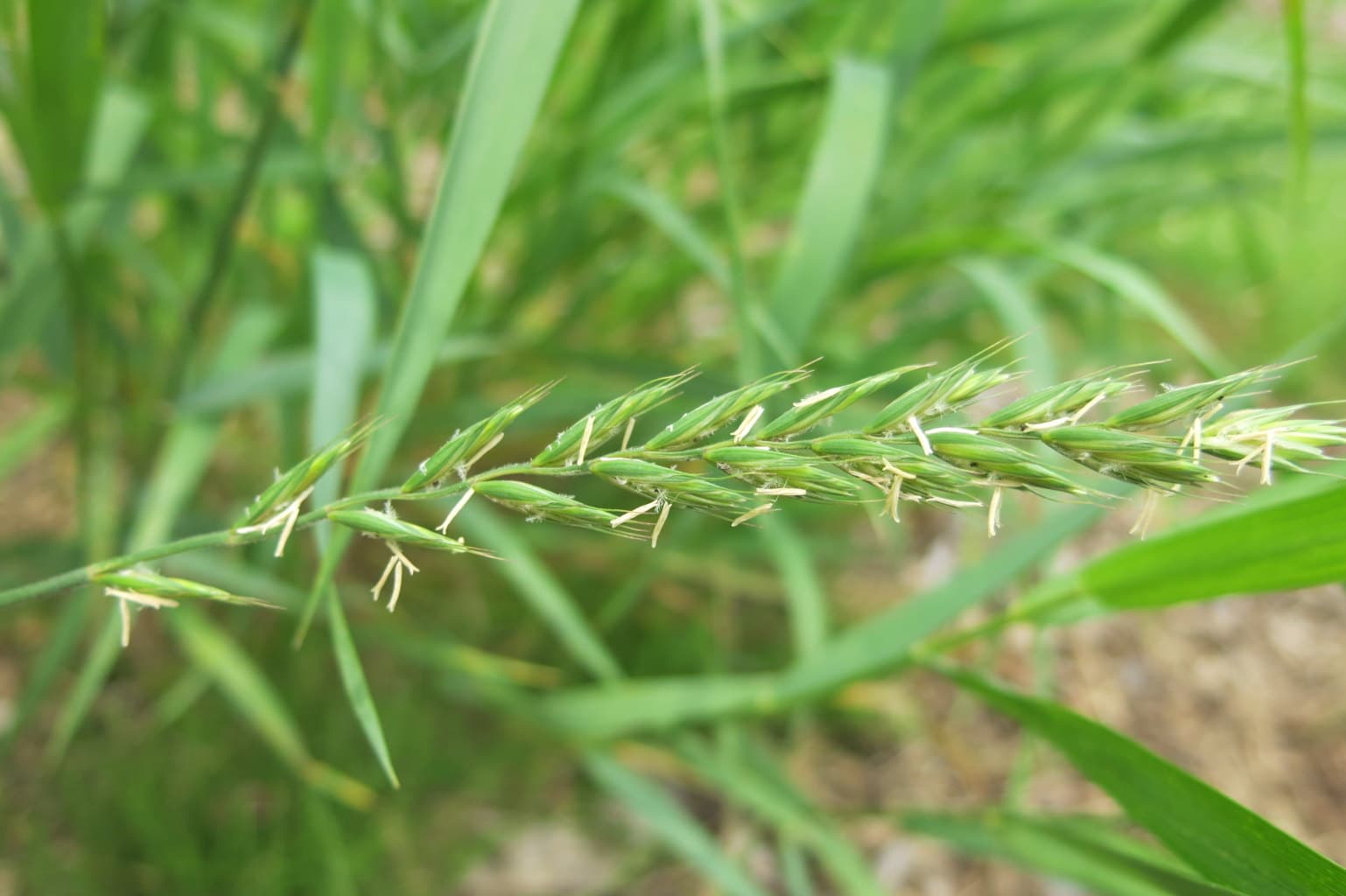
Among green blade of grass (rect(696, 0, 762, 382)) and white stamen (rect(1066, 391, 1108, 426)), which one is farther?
green blade of grass (rect(696, 0, 762, 382))

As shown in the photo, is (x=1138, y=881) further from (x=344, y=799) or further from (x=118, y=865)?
(x=118, y=865)

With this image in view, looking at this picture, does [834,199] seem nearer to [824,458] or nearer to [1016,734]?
[824,458]

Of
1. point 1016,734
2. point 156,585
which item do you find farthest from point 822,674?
point 1016,734

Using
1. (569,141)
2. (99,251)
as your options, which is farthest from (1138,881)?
(99,251)

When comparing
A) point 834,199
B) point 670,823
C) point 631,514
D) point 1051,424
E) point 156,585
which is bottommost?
point 670,823

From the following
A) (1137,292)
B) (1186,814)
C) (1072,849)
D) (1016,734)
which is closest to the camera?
(1186,814)

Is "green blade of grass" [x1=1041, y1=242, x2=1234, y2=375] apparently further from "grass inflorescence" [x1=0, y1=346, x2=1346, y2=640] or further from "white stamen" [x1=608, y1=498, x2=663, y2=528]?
"white stamen" [x1=608, y1=498, x2=663, y2=528]

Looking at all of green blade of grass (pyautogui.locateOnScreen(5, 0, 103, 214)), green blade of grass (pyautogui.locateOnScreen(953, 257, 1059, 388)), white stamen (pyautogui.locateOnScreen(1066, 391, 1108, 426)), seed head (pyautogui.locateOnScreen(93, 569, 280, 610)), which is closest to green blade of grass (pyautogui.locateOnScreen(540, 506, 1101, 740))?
green blade of grass (pyautogui.locateOnScreen(953, 257, 1059, 388))
